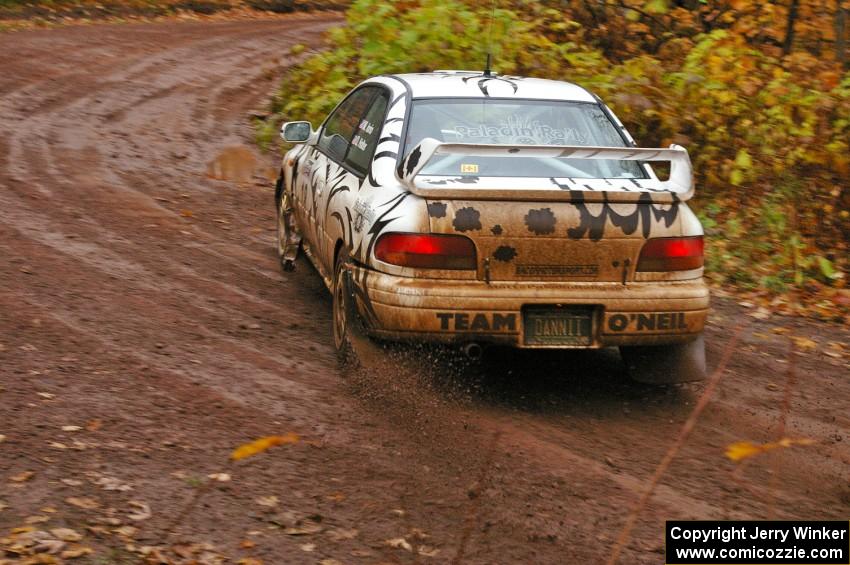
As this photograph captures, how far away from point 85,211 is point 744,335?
5.71 metres

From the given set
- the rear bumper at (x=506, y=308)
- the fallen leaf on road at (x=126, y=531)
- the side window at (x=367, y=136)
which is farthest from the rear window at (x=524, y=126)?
the fallen leaf on road at (x=126, y=531)

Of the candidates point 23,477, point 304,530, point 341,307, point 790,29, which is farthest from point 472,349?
point 790,29

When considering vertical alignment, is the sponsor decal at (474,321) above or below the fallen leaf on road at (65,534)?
above

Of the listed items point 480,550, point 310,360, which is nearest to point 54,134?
point 310,360

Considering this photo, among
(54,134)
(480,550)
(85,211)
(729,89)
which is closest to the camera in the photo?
(480,550)

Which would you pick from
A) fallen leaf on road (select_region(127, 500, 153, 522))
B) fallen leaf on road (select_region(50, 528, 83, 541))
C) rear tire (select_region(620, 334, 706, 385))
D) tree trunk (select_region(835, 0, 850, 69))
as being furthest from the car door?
tree trunk (select_region(835, 0, 850, 69))

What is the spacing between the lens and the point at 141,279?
743 cm

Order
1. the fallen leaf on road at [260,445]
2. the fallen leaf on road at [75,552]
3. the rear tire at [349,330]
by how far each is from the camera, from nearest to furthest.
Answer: the fallen leaf on road at [75,552] < the fallen leaf on road at [260,445] < the rear tire at [349,330]

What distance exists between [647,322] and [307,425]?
1.79 m

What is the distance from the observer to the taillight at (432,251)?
5148mm

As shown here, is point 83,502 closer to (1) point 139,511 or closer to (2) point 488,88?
(1) point 139,511

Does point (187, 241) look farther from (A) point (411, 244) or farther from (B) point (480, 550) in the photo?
(B) point (480, 550)

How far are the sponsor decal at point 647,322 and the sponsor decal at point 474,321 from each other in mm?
542

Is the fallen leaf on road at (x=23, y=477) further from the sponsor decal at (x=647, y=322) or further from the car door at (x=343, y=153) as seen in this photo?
the sponsor decal at (x=647, y=322)
